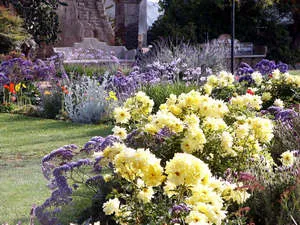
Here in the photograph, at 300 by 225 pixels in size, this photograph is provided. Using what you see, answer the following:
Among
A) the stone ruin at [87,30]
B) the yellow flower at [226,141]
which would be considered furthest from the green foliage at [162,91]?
the stone ruin at [87,30]

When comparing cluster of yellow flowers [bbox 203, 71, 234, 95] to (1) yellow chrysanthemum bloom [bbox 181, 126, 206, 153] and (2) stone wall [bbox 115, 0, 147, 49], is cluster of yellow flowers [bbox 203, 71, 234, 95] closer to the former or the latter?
(1) yellow chrysanthemum bloom [bbox 181, 126, 206, 153]

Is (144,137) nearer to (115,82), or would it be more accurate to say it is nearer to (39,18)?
(115,82)

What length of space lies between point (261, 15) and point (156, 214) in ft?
67.2

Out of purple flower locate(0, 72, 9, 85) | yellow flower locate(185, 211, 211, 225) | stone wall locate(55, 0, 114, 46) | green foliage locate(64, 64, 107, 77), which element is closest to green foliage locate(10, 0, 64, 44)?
stone wall locate(55, 0, 114, 46)

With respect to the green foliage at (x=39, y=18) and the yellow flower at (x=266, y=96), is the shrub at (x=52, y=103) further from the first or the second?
the green foliage at (x=39, y=18)

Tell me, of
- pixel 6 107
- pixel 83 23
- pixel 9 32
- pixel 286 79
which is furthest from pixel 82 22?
pixel 286 79

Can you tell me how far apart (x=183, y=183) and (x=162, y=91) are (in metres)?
6.43

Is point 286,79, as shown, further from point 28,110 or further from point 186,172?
point 28,110

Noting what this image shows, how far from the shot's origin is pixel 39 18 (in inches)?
713

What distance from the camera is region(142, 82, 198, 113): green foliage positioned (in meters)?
8.69

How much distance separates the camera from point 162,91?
8766 mm

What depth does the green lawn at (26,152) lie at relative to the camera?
451cm

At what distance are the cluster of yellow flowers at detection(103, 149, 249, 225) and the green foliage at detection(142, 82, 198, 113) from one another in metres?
5.92

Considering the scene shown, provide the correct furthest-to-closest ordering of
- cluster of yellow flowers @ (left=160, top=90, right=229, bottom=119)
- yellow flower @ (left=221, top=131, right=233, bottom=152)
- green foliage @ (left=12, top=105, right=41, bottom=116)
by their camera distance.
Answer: green foliage @ (left=12, top=105, right=41, bottom=116)
cluster of yellow flowers @ (left=160, top=90, right=229, bottom=119)
yellow flower @ (left=221, top=131, right=233, bottom=152)
